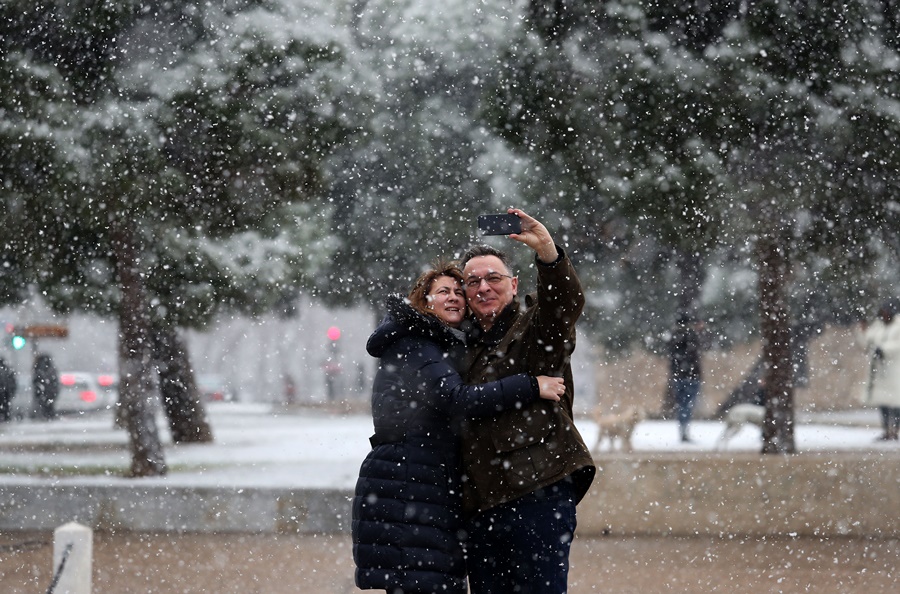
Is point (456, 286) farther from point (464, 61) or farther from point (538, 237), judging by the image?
point (464, 61)

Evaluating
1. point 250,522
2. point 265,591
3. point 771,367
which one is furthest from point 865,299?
point 265,591

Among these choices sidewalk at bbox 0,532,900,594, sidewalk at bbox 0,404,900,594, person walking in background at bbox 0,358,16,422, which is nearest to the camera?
sidewalk at bbox 0,532,900,594

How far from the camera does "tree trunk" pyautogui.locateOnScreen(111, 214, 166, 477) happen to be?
10492mm

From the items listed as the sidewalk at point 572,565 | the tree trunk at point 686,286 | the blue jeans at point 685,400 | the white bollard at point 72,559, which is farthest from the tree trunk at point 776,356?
the tree trunk at point 686,286

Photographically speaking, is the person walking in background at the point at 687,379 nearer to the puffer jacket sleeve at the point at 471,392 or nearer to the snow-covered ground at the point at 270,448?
the snow-covered ground at the point at 270,448

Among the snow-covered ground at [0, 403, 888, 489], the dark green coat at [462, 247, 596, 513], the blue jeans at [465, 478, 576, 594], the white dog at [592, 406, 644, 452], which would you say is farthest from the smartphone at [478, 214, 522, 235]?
the white dog at [592, 406, 644, 452]

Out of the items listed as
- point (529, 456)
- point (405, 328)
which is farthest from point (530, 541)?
point (405, 328)

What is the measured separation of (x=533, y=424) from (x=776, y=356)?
24.7ft

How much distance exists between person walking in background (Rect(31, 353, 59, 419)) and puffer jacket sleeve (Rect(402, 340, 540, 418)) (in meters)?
18.8

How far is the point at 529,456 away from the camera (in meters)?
3.09

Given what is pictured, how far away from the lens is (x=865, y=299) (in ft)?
65.7

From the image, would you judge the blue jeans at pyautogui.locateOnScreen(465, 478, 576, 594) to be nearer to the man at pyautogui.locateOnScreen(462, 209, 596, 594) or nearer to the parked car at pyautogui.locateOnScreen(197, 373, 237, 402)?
the man at pyautogui.locateOnScreen(462, 209, 596, 594)

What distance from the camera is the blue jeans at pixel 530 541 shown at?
3.07 m

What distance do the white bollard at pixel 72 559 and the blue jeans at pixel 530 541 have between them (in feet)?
7.74
